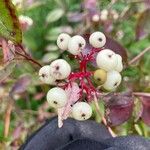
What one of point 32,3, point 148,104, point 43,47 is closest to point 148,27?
point 148,104

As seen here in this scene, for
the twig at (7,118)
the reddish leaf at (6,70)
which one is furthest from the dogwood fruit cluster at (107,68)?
the twig at (7,118)

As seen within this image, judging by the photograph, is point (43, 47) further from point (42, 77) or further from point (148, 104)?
point (42, 77)

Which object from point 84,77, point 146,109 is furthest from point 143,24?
point 84,77

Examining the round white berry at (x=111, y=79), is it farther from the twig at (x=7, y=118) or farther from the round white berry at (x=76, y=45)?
the twig at (x=7, y=118)

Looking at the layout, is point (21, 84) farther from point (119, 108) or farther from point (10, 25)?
point (10, 25)

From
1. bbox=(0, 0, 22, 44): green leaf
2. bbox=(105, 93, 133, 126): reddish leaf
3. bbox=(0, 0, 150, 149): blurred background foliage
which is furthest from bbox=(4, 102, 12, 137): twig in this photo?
bbox=(0, 0, 22, 44): green leaf
